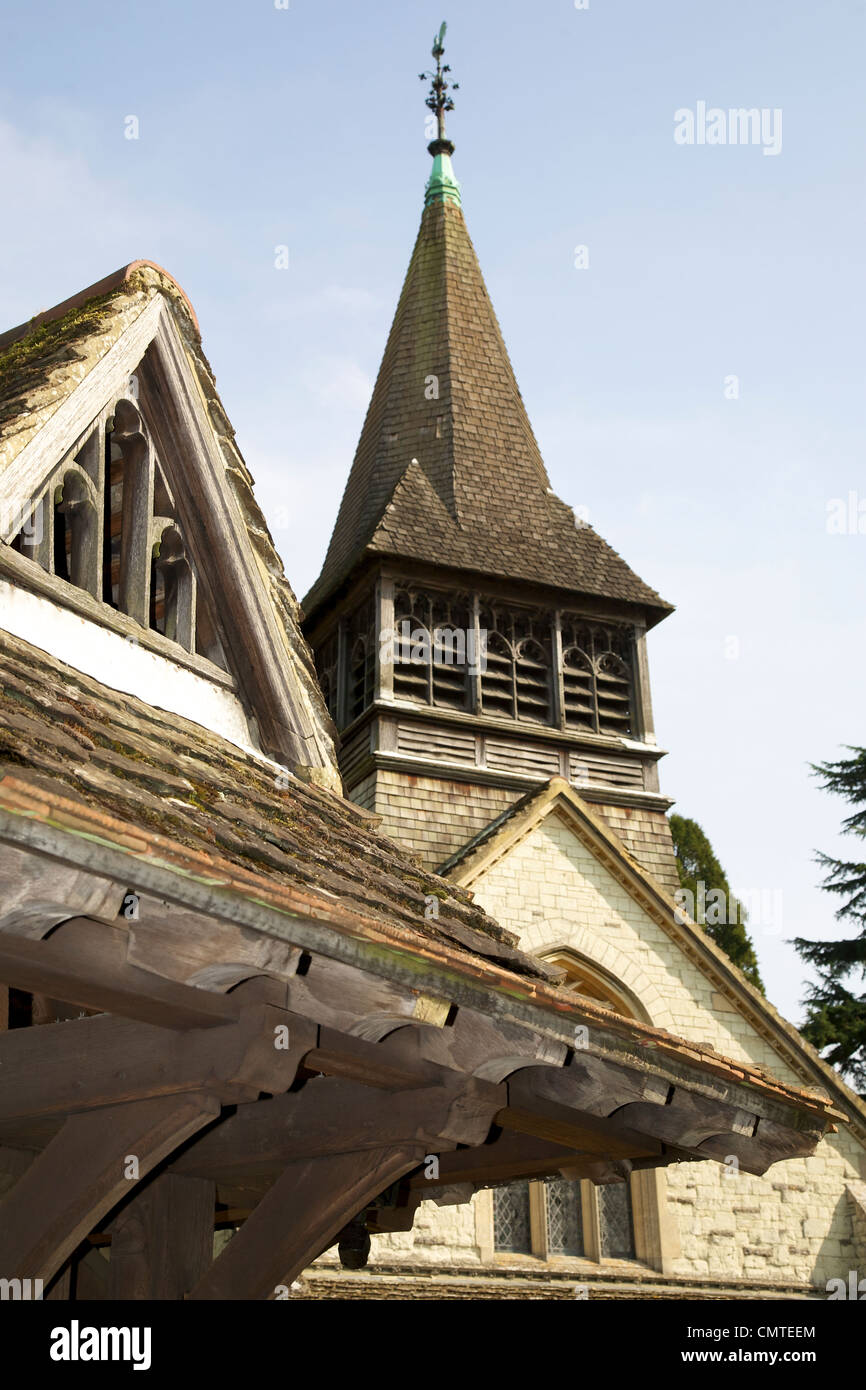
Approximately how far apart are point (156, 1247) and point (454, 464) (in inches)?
794

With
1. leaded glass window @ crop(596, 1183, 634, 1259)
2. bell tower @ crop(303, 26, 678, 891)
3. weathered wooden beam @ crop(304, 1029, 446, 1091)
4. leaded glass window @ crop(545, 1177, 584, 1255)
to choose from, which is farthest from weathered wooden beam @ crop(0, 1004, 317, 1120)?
bell tower @ crop(303, 26, 678, 891)

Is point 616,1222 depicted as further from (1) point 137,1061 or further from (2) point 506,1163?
(1) point 137,1061

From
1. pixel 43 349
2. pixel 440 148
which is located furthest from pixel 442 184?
pixel 43 349

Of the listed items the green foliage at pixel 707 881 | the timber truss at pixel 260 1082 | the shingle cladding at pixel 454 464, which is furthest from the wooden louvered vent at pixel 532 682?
the timber truss at pixel 260 1082


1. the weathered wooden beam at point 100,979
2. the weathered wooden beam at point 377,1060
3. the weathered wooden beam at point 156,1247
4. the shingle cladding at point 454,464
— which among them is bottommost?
the weathered wooden beam at point 156,1247

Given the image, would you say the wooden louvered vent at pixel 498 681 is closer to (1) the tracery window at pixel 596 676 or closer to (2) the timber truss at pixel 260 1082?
(1) the tracery window at pixel 596 676

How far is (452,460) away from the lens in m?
24.3

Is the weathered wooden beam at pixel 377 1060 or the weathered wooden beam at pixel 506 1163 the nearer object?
the weathered wooden beam at pixel 377 1060

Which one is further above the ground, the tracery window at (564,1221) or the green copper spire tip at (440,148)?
the green copper spire tip at (440,148)

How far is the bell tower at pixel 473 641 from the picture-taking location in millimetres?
19891

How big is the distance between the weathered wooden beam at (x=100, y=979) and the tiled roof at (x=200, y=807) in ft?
0.94

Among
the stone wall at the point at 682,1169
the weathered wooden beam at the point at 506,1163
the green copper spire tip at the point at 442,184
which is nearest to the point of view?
the weathered wooden beam at the point at 506,1163
